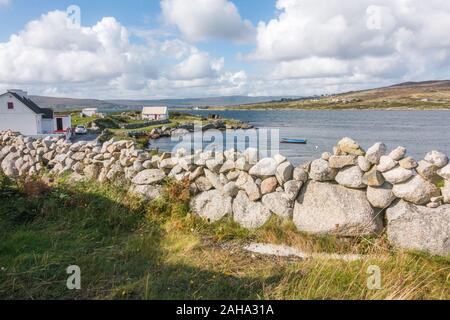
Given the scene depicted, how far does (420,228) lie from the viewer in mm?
5523

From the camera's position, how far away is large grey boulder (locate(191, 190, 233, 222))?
22.8 ft

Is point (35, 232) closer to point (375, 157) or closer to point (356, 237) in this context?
point (356, 237)

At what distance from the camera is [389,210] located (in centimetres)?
582

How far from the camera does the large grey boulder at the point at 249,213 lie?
660cm

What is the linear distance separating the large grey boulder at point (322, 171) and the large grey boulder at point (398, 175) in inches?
34.0

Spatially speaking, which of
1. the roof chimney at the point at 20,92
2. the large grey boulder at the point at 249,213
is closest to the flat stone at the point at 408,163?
the large grey boulder at the point at 249,213

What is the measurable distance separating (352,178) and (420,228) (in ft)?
4.18

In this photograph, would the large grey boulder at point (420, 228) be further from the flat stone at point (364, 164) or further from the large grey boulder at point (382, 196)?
the flat stone at point (364, 164)

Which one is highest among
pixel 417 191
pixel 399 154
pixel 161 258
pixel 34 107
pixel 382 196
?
pixel 34 107

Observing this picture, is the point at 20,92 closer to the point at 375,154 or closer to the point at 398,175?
the point at 375,154

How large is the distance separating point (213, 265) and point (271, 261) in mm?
885

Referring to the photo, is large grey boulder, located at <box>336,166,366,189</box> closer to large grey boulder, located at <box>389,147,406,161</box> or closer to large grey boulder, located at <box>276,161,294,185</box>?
large grey boulder, located at <box>389,147,406,161</box>

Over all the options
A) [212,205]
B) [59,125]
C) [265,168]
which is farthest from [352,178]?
[59,125]
